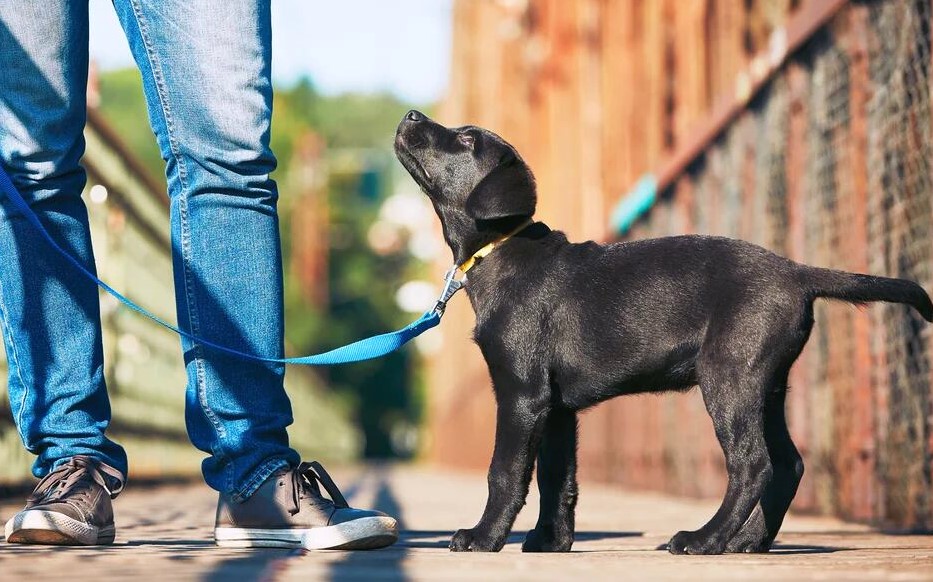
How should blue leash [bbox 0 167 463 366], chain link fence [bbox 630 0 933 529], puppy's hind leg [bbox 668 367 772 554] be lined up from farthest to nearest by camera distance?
chain link fence [bbox 630 0 933 529] → blue leash [bbox 0 167 463 366] → puppy's hind leg [bbox 668 367 772 554]

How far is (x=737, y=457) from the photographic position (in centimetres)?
302

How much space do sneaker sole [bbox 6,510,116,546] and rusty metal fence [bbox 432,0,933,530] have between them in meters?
2.40

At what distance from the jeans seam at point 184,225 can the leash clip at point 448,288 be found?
528 millimetres

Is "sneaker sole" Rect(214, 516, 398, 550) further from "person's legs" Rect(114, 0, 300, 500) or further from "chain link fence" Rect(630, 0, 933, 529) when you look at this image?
"chain link fence" Rect(630, 0, 933, 529)

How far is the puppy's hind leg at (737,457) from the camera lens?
302cm

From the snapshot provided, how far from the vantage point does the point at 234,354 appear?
321 cm

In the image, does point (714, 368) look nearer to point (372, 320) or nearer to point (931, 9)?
point (931, 9)

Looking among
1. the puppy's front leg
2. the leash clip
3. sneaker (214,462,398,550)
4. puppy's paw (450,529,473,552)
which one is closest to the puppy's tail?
the puppy's front leg

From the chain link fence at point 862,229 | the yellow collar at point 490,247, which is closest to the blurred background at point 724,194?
the chain link fence at point 862,229

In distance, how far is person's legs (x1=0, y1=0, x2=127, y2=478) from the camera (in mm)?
3305

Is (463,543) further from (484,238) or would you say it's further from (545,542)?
(484,238)

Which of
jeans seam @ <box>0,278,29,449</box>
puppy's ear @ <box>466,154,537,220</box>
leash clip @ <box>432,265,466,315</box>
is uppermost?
puppy's ear @ <box>466,154,537,220</box>

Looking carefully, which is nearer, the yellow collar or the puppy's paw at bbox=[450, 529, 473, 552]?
the puppy's paw at bbox=[450, 529, 473, 552]

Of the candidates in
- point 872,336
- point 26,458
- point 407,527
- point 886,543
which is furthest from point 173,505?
point 886,543
